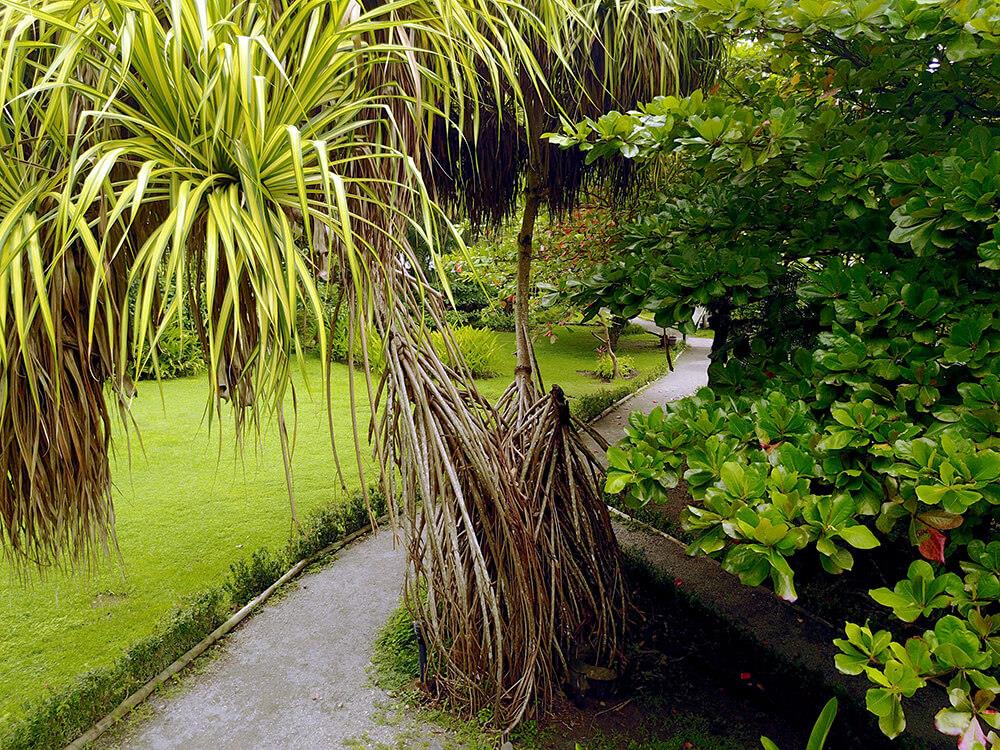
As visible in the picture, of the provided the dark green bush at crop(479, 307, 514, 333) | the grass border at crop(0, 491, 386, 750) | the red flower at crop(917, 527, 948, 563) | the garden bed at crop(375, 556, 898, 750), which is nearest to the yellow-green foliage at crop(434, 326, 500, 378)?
the dark green bush at crop(479, 307, 514, 333)

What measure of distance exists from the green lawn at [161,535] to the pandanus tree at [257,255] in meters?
0.32

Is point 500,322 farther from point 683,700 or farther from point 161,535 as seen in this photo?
point 683,700

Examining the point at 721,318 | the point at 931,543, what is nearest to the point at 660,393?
the point at 721,318

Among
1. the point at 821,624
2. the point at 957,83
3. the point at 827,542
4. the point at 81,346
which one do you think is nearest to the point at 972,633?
the point at 827,542

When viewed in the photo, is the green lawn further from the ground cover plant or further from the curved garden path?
the ground cover plant

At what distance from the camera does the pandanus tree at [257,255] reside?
1.18 m

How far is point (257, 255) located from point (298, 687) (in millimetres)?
1994

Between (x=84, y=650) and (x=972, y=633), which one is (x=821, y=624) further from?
(x=84, y=650)

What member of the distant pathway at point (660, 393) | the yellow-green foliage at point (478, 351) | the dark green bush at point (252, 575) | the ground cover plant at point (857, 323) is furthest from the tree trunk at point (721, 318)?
the yellow-green foliage at point (478, 351)

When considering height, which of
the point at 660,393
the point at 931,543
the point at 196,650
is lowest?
the point at 196,650

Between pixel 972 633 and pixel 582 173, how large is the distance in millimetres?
2983

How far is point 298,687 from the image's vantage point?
2.52 metres

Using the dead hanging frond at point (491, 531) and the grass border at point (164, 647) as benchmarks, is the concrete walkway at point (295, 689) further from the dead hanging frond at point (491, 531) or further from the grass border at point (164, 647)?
the dead hanging frond at point (491, 531)

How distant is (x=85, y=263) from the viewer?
1.45 meters
